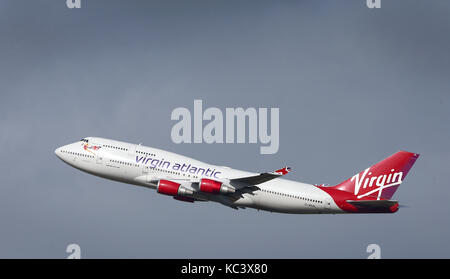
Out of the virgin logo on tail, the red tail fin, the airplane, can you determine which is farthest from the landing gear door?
the virgin logo on tail

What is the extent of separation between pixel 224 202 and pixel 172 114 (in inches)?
486

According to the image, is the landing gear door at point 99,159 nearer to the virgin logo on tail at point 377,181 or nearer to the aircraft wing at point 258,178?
the aircraft wing at point 258,178

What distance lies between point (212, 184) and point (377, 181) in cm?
1974

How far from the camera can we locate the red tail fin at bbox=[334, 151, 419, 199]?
70562 mm

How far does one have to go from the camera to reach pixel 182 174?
6794 cm

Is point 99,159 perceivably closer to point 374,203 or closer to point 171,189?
point 171,189

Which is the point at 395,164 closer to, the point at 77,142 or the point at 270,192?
the point at 270,192

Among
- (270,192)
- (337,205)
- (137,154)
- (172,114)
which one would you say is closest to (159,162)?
(137,154)

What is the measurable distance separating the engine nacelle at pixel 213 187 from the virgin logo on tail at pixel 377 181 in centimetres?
1555

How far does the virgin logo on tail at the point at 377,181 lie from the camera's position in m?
70.6

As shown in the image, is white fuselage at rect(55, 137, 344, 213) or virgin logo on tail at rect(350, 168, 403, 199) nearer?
white fuselage at rect(55, 137, 344, 213)

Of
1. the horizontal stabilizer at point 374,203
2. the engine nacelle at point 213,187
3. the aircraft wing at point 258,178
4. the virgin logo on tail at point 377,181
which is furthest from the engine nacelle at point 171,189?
the virgin logo on tail at point 377,181

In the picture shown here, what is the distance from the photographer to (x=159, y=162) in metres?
67.9

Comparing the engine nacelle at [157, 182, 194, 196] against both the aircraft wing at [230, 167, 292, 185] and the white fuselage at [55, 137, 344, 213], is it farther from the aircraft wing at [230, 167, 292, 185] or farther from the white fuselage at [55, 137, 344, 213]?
the aircraft wing at [230, 167, 292, 185]
